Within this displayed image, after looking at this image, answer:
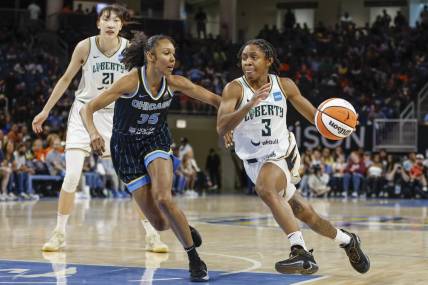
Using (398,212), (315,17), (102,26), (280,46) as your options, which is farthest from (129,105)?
(315,17)

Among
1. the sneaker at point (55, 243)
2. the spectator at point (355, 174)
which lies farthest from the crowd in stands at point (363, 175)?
the sneaker at point (55, 243)

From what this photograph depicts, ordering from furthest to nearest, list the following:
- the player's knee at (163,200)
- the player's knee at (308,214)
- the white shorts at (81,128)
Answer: the white shorts at (81,128) → the player's knee at (308,214) → the player's knee at (163,200)

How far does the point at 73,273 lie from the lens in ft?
19.8

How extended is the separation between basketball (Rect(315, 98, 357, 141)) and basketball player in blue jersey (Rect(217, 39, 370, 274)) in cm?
10

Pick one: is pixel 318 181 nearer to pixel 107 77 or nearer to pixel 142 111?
pixel 107 77

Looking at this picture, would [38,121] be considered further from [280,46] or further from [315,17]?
[315,17]

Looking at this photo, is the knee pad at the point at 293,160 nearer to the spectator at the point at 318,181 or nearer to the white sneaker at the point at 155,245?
the white sneaker at the point at 155,245

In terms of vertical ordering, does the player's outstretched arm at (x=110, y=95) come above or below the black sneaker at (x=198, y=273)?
above

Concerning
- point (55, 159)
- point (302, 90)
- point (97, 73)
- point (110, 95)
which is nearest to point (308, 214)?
point (110, 95)

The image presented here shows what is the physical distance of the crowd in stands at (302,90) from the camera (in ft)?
62.1

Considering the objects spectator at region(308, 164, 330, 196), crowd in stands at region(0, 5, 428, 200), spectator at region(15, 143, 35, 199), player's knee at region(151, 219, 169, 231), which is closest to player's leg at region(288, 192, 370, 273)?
player's knee at region(151, 219, 169, 231)

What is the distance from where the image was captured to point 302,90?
25.7 meters

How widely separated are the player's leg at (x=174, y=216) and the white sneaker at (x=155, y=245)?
158 cm

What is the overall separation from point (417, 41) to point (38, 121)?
78.4 feet
